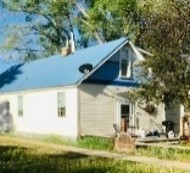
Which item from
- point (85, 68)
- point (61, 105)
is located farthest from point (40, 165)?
point (61, 105)

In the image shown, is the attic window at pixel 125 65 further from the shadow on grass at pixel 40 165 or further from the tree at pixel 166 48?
the shadow on grass at pixel 40 165

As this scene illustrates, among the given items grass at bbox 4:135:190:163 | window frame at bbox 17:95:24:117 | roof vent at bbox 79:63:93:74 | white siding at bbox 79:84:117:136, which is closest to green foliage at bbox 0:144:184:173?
grass at bbox 4:135:190:163

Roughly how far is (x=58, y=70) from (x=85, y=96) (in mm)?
4459

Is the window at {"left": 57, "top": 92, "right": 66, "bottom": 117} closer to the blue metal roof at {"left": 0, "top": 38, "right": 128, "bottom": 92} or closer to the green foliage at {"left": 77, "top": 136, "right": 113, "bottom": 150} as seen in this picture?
the blue metal roof at {"left": 0, "top": 38, "right": 128, "bottom": 92}

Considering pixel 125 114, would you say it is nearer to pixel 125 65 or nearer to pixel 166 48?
pixel 125 65

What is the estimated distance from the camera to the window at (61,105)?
1296 inches

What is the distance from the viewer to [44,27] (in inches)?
2373

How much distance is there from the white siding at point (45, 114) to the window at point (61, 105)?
0.80 ft

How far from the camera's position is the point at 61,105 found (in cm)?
3312

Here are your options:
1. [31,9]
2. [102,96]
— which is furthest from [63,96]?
[31,9]

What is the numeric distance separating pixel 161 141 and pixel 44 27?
33.7m

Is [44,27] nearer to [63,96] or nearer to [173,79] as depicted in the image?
[63,96]

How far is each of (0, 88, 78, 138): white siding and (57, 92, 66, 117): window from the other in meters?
0.24

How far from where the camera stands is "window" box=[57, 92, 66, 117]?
3291 centimetres
